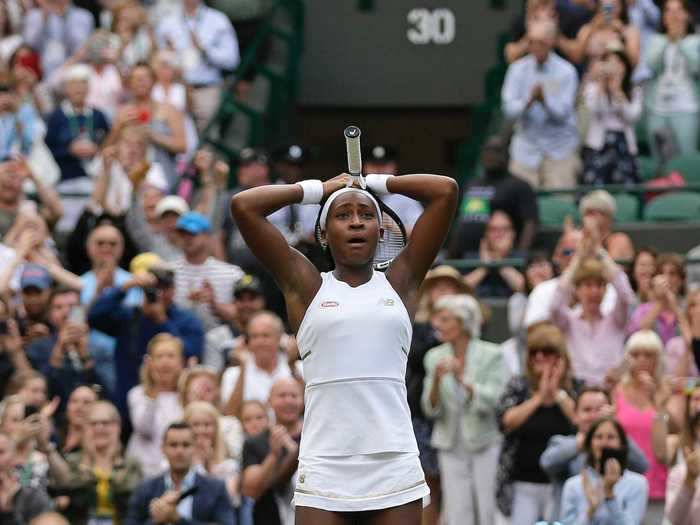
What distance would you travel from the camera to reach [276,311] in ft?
44.7

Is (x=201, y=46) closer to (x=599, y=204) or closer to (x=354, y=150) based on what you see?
(x=599, y=204)

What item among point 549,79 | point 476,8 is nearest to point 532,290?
point 549,79

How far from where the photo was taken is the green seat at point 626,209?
14695mm

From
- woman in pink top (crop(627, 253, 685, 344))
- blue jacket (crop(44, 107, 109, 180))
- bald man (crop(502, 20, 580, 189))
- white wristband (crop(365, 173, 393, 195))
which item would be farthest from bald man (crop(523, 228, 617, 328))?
white wristband (crop(365, 173, 393, 195))

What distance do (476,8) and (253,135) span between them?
263 centimetres

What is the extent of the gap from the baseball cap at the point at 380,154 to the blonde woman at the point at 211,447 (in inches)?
146

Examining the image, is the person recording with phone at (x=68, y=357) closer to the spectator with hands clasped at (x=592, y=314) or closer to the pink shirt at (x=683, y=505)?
the spectator with hands clasped at (x=592, y=314)

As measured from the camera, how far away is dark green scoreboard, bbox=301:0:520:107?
18172mm

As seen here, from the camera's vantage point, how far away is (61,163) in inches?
590

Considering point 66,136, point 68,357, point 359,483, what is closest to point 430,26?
point 66,136

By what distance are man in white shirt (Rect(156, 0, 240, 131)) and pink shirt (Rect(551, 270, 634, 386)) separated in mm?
5131

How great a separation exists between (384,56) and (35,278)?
6418 mm

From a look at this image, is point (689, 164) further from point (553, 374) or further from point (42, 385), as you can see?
point (42, 385)

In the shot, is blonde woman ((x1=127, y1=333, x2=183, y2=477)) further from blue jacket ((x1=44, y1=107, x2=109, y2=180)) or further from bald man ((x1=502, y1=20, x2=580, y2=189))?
bald man ((x1=502, y1=20, x2=580, y2=189))
